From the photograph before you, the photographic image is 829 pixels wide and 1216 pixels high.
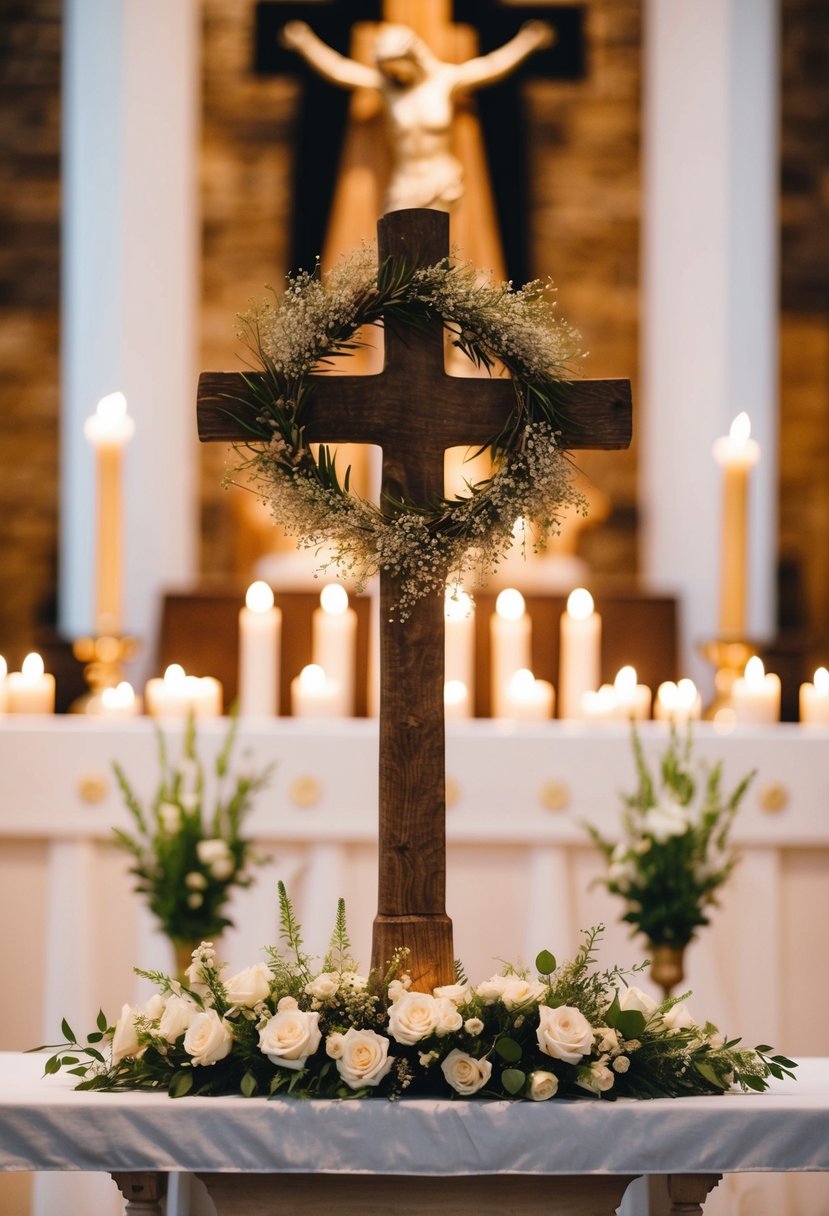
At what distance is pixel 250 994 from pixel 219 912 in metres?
0.98

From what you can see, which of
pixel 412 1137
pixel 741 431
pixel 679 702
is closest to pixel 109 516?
pixel 679 702

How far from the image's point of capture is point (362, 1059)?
160cm

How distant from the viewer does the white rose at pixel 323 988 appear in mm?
1667

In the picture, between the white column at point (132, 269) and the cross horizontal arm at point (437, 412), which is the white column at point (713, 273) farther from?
the cross horizontal arm at point (437, 412)

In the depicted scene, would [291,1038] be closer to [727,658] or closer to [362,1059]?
[362,1059]

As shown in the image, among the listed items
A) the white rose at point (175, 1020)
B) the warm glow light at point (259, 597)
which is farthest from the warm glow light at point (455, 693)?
the white rose at point (175, 1020)

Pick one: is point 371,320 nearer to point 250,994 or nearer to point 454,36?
point 250,994

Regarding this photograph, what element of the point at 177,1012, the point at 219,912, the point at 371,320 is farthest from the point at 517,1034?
the point at 219,912

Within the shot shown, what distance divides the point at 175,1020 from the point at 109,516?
1.73m

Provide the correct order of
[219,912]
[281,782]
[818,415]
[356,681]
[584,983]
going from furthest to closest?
1. [818,415]
2. [356,681]
3. [281,782]
4. [219,912]
5. [584,983]

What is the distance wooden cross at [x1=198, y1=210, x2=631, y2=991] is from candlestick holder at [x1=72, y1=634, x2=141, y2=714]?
4.80ft

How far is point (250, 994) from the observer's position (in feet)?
5.48

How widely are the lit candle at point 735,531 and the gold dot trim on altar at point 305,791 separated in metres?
1.00

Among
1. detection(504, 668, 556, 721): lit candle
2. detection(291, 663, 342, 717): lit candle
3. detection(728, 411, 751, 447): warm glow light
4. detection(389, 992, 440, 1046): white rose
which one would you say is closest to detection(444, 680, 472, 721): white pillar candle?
detection(504, 668, 556, 721): lit candle
